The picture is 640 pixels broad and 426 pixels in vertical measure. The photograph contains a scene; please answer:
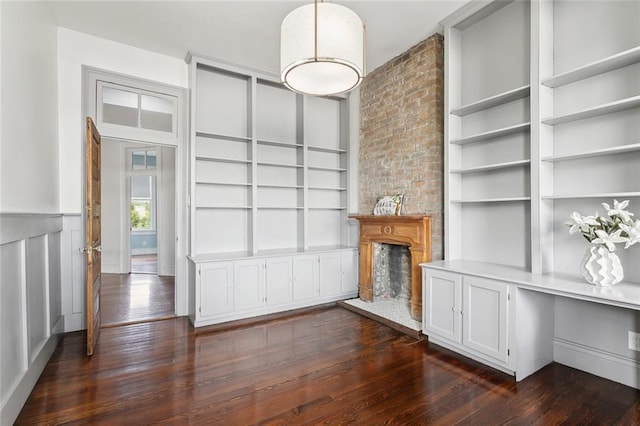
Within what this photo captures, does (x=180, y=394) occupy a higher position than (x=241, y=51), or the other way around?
(x=241, y=51)

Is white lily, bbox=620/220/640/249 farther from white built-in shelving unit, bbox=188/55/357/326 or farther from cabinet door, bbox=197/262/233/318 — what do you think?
cabinet door, bbox=197/262/233/318

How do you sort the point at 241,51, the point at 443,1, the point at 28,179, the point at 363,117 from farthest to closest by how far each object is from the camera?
the point at 363,117 → the point at 241,51 → the point at 443,1 → the point at 28,179

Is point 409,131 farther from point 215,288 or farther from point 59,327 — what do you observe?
point 59,327

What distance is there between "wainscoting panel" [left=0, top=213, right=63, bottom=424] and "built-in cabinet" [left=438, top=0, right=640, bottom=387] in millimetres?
3202

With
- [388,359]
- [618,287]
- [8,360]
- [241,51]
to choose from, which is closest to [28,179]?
[8,360]

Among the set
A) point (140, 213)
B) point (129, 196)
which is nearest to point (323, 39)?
point (129, 196)

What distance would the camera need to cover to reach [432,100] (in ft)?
12.3

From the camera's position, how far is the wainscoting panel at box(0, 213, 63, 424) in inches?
75.9

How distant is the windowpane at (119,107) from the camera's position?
3807 millimetres

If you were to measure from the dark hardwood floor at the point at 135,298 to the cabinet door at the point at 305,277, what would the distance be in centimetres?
161

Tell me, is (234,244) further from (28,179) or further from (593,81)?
(593,81)

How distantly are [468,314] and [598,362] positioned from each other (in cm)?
97

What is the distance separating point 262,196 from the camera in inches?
181

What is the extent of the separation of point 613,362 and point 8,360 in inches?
163
